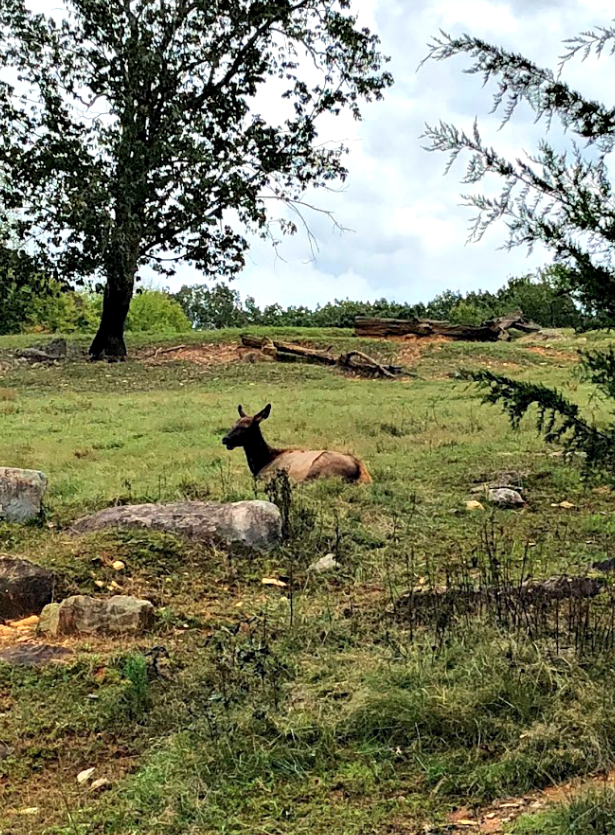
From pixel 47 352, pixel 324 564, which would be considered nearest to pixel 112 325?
pixel 47 352

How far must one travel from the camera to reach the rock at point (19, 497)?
293 inches

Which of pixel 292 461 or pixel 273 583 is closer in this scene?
pixel 273 583

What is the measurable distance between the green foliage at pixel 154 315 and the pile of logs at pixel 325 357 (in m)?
28.3

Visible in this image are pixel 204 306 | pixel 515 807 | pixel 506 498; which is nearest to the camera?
pixel 515 807

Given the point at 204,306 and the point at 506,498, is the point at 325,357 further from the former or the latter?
the point at 204,306

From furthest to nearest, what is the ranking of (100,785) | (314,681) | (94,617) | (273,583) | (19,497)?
(19,497) < (273,583) < (94,617) < (314,681) < (100,785)

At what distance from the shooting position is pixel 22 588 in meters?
5.76

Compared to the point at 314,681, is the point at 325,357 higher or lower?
higher

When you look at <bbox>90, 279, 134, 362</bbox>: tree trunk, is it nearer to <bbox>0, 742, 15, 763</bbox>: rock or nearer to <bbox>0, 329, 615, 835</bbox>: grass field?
<bbox>0, 329, 615, 835</bbox>: grass field

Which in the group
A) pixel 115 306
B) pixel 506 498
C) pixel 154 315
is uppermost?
pixel 154 315

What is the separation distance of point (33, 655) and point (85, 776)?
4.22ft

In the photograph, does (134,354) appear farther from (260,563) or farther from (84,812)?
(84,812)

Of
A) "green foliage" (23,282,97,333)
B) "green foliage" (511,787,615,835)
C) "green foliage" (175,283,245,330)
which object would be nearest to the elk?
"green foliage" (511,787,615,835)

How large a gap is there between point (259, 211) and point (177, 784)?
21.6 m
